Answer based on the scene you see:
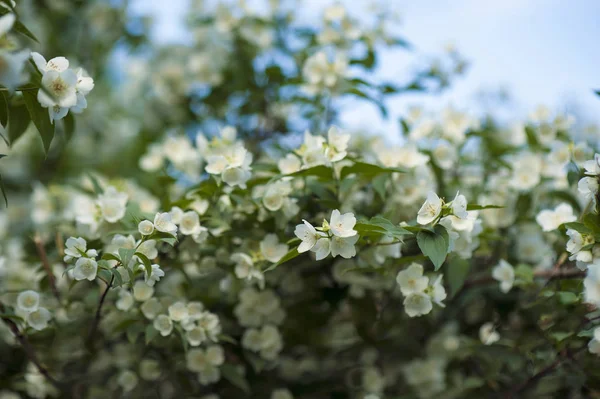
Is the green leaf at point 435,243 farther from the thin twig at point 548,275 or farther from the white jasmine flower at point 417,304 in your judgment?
the thin twig at point 548,275

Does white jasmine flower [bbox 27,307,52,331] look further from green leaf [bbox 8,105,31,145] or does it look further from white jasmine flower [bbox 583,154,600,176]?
white jasmine flower [bbox 583,154,600,176]

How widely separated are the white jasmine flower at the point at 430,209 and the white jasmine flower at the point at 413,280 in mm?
156

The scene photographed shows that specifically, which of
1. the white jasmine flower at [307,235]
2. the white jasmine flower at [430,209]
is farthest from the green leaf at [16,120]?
the white jasmine flower at [430,209]

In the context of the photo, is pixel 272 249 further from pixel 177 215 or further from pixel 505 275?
pixel 505 275

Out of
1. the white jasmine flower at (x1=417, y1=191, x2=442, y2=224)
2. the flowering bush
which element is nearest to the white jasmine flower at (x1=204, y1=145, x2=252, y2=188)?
the flowering bush

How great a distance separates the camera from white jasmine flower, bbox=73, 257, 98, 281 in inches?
41.4

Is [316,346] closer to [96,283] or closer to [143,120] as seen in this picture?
[96,283]

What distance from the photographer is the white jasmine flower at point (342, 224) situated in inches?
40.9

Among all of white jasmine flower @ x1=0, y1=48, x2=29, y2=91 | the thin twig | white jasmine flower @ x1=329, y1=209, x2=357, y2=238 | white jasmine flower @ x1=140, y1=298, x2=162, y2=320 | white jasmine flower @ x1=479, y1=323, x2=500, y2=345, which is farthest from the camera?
white jasmine flower @ x1=479, y1=323, x2=500, y2=345

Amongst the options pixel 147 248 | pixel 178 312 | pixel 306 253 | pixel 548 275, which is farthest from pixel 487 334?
pixel 147 248

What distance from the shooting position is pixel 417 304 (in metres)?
1.20

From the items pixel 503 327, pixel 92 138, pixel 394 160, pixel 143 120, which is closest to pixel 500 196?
pixel 503 327

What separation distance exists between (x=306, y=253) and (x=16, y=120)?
79 cm

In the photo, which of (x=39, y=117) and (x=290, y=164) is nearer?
(x=39, y=117)
